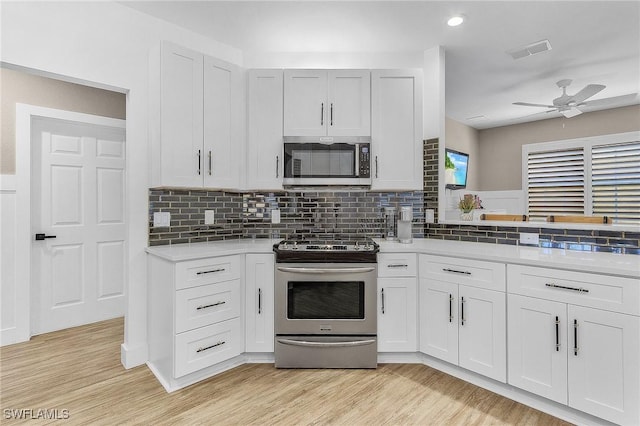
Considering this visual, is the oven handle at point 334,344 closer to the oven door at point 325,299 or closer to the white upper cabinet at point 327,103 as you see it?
the oven door at point 325,299

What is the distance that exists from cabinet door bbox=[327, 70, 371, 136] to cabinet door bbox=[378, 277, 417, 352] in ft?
4.39

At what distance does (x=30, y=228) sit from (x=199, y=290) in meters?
2.00

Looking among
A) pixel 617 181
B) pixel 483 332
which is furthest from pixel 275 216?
pixel 617 181

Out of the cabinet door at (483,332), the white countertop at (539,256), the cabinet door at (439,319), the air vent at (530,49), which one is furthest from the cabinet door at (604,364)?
the air vent at (530,49)

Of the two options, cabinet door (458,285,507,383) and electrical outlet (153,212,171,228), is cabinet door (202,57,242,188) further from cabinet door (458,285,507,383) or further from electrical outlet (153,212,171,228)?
cabinet door (458,285,507,383)

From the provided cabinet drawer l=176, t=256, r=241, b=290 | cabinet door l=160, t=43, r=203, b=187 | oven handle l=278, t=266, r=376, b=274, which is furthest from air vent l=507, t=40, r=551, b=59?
cabinet drawer l=176, t=256, r=241, b=290

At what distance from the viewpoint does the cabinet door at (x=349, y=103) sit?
9.32 feet

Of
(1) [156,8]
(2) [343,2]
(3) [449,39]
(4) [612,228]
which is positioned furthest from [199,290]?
(3) [449,39]

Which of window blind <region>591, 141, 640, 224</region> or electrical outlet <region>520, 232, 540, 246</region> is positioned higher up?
window blind <region>591, 141, 640, 224</region>

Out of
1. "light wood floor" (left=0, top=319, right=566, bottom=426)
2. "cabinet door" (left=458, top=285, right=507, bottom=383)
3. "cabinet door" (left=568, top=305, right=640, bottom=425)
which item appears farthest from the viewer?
"cabinet door" (left=458, top=285, right=507, bottom=383)

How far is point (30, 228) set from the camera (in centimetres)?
294

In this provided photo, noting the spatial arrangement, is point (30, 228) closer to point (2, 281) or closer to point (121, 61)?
point (2, 281)

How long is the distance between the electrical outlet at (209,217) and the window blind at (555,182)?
5116 millimetres

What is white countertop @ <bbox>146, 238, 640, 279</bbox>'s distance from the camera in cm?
174
